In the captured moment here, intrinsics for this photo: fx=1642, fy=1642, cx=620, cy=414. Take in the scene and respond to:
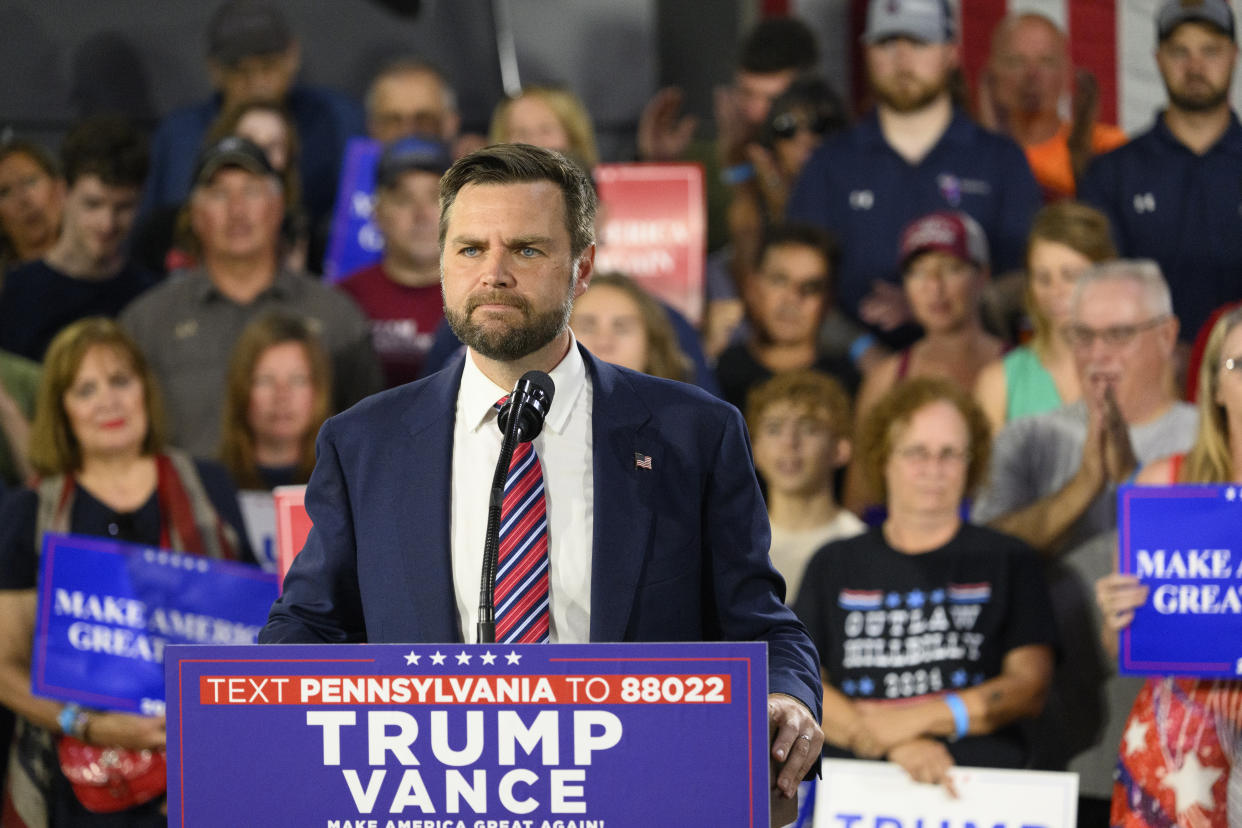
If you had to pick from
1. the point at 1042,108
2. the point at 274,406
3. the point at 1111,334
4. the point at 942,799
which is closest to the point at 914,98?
the point at 1042,108

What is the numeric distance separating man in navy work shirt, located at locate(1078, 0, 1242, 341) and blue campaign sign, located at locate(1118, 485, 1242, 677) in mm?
1523

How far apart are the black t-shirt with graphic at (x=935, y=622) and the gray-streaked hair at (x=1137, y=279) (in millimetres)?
860

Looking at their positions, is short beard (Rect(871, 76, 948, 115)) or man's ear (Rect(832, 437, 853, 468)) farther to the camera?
short beard (Rect(871, 76, 948, 115))

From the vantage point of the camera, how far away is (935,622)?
4.36 metres

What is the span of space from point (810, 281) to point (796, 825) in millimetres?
1844

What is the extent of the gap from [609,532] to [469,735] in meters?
0.38

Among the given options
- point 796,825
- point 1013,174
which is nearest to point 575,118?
point 1013,174

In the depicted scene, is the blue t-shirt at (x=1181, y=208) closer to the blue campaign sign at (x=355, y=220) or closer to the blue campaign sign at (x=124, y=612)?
the blue campaign sign at (x=355, y=220)

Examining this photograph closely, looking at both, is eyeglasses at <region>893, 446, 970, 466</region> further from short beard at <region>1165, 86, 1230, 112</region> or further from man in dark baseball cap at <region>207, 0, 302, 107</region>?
man in dark baseball cap at <region>207, 0, 302, 107</region>

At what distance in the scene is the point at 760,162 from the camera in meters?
6.00

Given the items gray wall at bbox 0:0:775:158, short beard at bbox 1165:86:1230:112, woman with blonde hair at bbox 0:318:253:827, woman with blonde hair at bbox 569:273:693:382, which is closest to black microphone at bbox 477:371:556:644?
woman with blonde hair at bbox 0:318:253:827

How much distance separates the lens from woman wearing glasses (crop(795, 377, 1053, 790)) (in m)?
4.29

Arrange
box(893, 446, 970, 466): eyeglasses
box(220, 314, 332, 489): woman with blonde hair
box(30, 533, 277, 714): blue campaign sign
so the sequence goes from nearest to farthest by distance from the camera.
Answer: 1. box(30, 533, 277, 714): blue campaign sign
2. box(893, 446, 970, 466): eyeglasses
3. box(220, 314, 332, 489): woman with blonde hair

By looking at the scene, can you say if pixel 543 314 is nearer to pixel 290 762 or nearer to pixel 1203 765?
pixel 290 762
